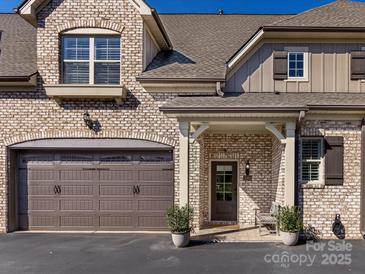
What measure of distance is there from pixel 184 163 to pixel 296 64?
15.9 ft

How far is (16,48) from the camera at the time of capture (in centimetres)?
1135

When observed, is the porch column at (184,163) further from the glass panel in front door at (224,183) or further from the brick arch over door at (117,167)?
the glass panel in front door at (224,183)

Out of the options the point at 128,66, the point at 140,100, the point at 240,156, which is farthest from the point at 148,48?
the point at 240,156

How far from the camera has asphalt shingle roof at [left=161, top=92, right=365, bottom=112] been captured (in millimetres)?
8461

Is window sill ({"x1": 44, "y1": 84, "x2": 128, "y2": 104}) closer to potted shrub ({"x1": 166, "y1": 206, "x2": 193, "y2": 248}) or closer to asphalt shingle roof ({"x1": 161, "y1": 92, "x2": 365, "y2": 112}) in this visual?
asphalt shingle roof ({"x1": 161, "y1": 92, "x2": 365, "y2": 112})

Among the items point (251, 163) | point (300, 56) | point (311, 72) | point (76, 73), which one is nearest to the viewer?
point (76, 73)

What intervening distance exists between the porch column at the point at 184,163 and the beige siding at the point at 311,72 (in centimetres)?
240

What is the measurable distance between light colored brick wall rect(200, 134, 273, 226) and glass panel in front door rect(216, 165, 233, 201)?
470mm

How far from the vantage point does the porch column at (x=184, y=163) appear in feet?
28.6

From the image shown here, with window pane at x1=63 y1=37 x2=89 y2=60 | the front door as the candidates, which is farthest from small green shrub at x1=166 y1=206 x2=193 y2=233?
window pane at x1=63 y1=37 x2=89 y2=60

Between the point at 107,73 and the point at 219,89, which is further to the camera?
the point at 107,73

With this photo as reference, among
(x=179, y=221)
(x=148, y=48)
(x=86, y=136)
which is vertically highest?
(x=148, y=48)

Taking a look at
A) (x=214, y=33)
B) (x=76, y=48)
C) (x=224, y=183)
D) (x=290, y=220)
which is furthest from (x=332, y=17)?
(x=76, y=48)

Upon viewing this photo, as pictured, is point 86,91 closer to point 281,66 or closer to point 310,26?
point 281,66
